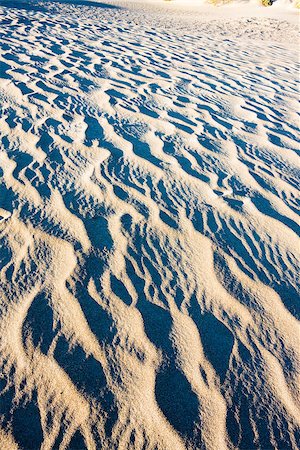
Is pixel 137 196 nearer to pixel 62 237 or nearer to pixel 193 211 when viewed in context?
pixel 193 211

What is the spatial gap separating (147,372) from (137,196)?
1.23 metres

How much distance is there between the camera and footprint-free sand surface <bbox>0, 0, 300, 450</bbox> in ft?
4.58

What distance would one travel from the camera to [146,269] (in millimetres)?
1953

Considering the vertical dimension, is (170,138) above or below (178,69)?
below

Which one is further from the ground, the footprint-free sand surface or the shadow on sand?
the shadow on sand

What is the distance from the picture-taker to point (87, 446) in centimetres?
129

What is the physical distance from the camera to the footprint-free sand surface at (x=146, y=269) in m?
1.39

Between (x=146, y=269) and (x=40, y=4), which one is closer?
(x=146, y=269)

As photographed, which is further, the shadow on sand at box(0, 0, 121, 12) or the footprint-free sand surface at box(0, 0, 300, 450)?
the shadow on sand at box(0, 0, 121, 12)

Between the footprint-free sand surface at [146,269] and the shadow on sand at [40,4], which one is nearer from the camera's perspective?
the footprint-free sand surface at [146,269]

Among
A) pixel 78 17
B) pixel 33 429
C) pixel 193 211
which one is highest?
pixel 78 17

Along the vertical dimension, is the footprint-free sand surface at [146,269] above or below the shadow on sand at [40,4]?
below

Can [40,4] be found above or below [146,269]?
above

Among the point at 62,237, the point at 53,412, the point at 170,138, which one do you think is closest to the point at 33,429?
the point at 53,412
